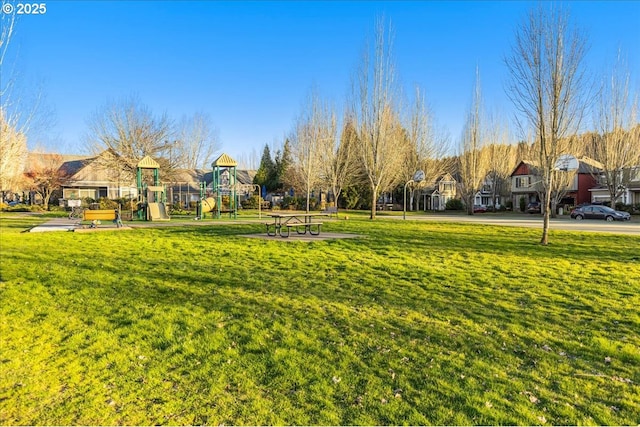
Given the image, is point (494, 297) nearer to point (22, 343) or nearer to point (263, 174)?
point (22, 343)

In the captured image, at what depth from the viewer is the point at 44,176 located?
155ft

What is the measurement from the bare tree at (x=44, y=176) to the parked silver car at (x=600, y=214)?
1946 inches

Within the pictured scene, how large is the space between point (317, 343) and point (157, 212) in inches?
900

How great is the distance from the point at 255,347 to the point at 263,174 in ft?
187

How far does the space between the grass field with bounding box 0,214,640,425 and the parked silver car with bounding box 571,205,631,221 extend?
28.1 m

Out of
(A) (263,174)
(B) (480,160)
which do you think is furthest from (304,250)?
(A) (263,174)

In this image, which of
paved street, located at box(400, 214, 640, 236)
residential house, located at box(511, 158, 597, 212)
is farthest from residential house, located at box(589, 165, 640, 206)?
paved street, located at box(400, 214, 640, 236)

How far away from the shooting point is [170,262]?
32.6 ft

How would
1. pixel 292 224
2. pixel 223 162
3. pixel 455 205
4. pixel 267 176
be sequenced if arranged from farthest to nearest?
pixel 267 176 → pixel 455 205 → pixel 223 162 → pixel 292 224

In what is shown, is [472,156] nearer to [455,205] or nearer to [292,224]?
[455,205]

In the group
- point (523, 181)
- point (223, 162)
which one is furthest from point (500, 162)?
point (223, 162)

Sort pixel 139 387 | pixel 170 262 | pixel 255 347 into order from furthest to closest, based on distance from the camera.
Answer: pixel 170 262 → pixel 255 347 → pixel 139 387

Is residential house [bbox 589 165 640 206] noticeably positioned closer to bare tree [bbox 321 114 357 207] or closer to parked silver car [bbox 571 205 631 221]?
parked silver car [bbox 571 205 631 221]

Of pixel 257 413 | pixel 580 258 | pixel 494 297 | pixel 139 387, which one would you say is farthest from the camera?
pixel 580 258
